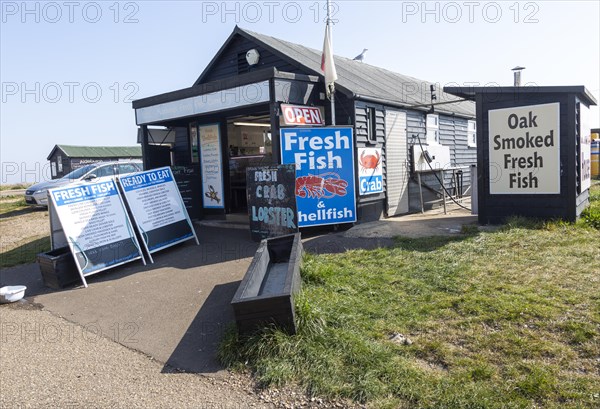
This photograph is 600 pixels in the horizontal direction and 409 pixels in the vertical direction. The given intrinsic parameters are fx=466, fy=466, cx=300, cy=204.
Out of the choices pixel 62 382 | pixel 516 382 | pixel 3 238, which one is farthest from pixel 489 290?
pixel 3 238

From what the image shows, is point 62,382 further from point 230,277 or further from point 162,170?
point 162,170

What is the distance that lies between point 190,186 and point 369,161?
4.43 meters

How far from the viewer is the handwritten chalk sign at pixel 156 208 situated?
8344 mm

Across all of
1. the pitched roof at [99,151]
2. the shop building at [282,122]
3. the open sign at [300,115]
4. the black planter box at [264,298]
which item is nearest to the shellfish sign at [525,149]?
the shop building at [282,122]

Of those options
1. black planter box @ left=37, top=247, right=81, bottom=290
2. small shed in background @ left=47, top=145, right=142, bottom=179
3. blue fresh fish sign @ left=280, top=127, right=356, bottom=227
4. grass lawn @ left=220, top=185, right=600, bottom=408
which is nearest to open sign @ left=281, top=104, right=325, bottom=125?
blue fresh fish sign @ left=280, top=127, right=356, bottom=227

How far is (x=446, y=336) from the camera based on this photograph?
4.25 m

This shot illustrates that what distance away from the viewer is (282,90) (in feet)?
30.1

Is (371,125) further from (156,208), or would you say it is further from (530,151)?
(156,208)

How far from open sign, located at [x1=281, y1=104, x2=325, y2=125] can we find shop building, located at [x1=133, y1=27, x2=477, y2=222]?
22 millimetres

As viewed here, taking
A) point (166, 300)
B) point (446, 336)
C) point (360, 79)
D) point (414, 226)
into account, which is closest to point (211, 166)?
point (360, 79)

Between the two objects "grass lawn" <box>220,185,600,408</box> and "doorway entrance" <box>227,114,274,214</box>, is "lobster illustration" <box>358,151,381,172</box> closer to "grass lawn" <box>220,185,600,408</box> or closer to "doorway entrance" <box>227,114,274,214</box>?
"doorway entrance" <box>227,114,274,214</box>

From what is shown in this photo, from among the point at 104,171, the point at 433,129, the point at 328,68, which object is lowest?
the point at 104,171

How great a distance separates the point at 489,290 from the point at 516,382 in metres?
2.01

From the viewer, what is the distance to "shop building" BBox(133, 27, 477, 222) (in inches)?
377
